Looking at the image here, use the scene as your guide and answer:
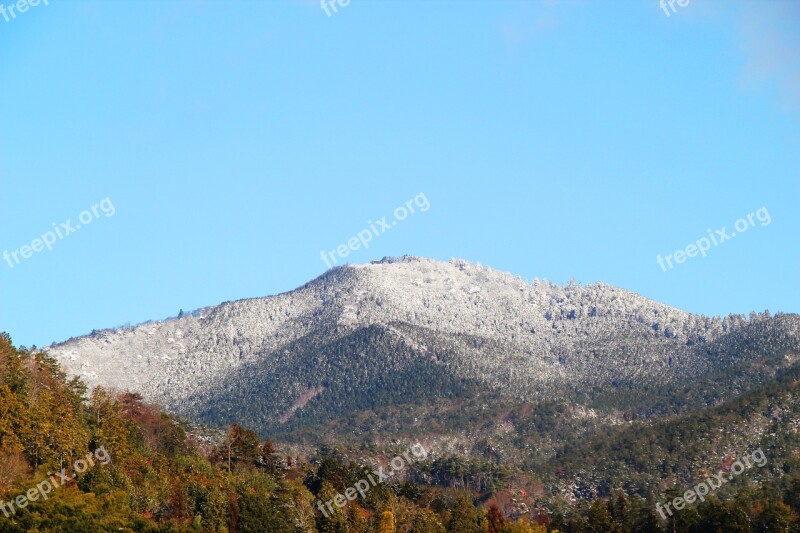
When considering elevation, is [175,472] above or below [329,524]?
above

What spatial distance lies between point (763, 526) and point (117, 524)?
83725 millimetres

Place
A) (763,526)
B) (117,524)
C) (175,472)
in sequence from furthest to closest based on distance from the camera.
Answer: (175,472) → (763,526) → (117,524)

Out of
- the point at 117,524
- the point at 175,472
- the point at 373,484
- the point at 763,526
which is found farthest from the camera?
the point at 373,484

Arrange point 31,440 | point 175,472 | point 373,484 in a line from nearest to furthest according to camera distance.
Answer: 1. point 31,440
2. point 175,472
3. point 373,484

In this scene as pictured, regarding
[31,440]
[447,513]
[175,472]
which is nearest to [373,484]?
[447,513]

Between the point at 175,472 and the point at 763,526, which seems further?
the point at 175,472

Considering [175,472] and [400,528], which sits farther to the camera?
[175,472]

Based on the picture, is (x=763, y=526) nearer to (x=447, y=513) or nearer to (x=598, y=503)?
(x=598, y=503)

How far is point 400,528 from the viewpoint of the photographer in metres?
152

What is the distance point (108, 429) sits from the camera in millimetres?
157625

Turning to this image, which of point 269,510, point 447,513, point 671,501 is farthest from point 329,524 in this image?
point 671,501

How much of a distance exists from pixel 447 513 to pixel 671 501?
31555 mm

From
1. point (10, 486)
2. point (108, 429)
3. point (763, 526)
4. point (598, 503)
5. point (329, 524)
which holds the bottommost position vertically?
point (763, 526)

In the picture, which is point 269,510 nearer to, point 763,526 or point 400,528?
point 400,528
